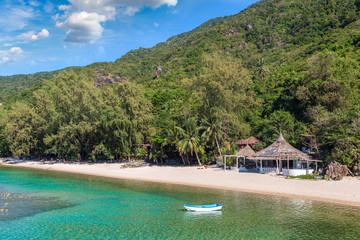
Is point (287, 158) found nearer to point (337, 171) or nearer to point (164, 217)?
point (337, 171)

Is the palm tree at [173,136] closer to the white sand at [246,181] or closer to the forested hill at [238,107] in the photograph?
the forested hill at [238,107]

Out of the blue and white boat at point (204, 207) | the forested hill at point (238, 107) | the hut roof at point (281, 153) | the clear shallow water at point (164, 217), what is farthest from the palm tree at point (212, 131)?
the blue and white boat at point (204, 207)

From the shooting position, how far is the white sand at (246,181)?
22.2 meters

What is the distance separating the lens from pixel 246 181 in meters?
28.7

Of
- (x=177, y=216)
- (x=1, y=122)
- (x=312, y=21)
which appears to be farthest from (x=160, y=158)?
(x=312, y=21)

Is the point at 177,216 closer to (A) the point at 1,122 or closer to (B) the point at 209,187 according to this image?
(B) the point at 209,187

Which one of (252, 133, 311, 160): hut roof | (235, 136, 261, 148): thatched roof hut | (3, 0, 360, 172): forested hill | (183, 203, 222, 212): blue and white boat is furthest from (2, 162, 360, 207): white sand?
(235, 136, 261, 148): thatched roof hut

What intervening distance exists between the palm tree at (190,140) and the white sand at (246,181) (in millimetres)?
2950

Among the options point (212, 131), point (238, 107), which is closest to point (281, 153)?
point (212, 131)

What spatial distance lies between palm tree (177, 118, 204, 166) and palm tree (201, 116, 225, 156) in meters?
1.22

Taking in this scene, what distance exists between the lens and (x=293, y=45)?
292 feet

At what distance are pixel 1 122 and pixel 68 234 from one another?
199 feet

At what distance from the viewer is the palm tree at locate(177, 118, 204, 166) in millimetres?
38109

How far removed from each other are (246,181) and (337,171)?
8887 mm
